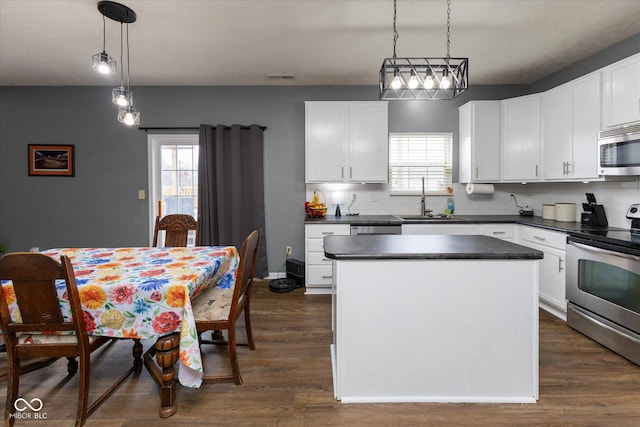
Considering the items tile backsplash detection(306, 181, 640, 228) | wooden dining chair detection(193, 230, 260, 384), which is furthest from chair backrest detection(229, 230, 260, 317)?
tile backsplash detection(306, 181, 640, 228)

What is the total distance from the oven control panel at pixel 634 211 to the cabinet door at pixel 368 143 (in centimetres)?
226

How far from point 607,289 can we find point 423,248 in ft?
5.43

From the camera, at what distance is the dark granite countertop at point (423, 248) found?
180cm

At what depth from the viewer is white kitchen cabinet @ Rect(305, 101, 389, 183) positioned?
4070mm

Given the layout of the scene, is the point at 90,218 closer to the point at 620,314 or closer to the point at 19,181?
the point at 19,181

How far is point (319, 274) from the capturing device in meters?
3.86

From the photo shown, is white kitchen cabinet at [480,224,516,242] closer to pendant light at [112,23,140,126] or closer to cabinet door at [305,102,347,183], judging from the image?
cabinet door at [305,102,347,183]

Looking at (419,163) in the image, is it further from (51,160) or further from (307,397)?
(51,160)

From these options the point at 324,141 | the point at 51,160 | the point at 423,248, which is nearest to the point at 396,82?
the point at 423,248

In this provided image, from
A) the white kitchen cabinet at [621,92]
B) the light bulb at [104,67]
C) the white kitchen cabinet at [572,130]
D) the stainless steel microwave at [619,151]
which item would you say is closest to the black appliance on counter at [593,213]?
the white kitchen cabinet at [572,130]

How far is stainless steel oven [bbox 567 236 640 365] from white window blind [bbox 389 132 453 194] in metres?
1.84

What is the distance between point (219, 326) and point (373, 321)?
2.90 feet

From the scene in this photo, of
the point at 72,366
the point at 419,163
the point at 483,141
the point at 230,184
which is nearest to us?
the point at 72,366

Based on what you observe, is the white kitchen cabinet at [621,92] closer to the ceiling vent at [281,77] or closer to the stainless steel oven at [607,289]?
the stainless steel oven at [607,289]
